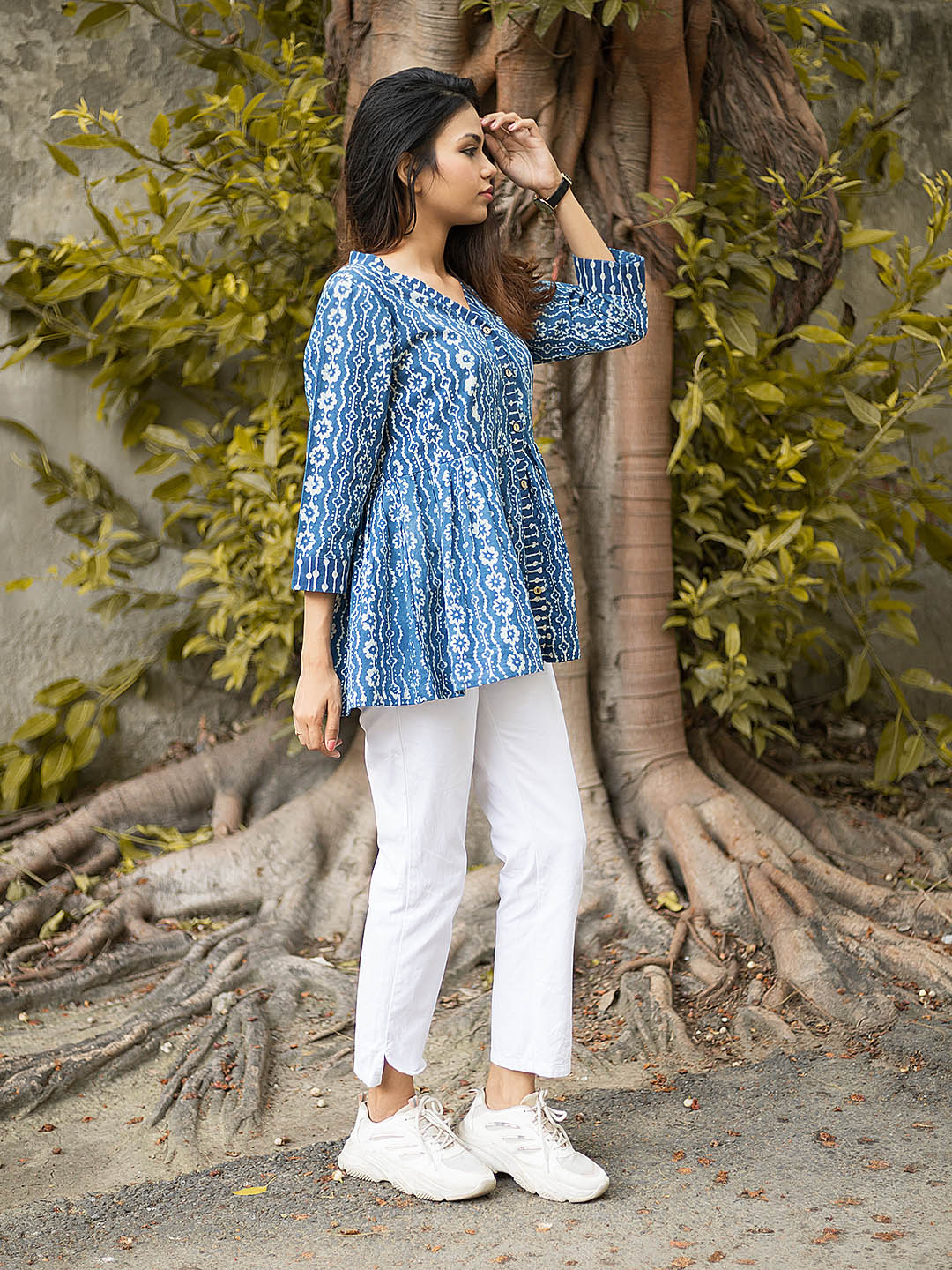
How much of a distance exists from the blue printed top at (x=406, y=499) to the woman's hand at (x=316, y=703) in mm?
Result: 24

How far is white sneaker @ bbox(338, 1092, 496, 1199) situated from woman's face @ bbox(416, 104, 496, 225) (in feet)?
4.71

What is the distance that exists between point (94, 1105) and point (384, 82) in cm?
198

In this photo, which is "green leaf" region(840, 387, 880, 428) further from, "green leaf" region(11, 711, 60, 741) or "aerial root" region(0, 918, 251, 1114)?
"green leaf" region(11, 711, 60, 741)

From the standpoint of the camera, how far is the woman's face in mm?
1922

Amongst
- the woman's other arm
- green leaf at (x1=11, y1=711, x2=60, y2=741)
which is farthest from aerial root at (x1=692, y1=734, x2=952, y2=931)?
green leaf at (x1=11, y1=711, x2=60, y2=741)

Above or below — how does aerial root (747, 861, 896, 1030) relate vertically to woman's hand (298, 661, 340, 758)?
below

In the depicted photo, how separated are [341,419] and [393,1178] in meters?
1.21

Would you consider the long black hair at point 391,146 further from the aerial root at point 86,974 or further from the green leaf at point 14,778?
the green leaf at point 14,778

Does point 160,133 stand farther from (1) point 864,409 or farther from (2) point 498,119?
(1) point 864,409

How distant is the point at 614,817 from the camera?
321cm

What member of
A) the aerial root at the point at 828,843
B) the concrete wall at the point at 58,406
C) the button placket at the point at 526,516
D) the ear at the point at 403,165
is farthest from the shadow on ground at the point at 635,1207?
the concrete wall at the point at 58,406

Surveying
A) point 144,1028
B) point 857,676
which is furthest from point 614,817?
point 144,1028

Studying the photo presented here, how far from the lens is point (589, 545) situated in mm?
3230

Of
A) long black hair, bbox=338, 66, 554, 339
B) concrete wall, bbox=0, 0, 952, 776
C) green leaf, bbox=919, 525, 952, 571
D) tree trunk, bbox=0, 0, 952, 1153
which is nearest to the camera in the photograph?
long black hair, bbox=338, 66, 554, 339
